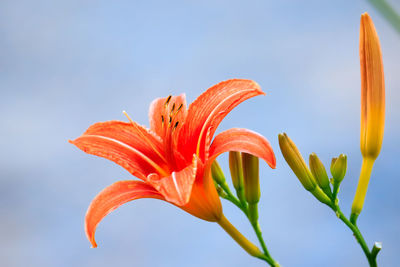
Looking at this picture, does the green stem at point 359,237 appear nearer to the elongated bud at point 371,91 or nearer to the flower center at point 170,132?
the elongated bud at point 371,91

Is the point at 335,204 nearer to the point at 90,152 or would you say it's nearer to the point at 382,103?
the point at 382,103

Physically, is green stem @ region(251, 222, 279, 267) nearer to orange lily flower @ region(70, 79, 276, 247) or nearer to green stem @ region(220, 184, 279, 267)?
green stem @ region(220, 184, 279, 267)

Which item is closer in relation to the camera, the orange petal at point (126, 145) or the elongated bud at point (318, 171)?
the orange petal at point (126, 145)

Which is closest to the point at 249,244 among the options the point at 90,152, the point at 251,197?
the point at 251,197

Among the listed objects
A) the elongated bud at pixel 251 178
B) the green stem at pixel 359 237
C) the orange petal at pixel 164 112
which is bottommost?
the green stem at pixel 359 237

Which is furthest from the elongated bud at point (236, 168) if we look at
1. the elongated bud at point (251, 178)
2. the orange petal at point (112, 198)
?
the orange petal at point (112, 198)

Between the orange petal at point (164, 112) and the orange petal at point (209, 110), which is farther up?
the orange petal at point (164, 112)
